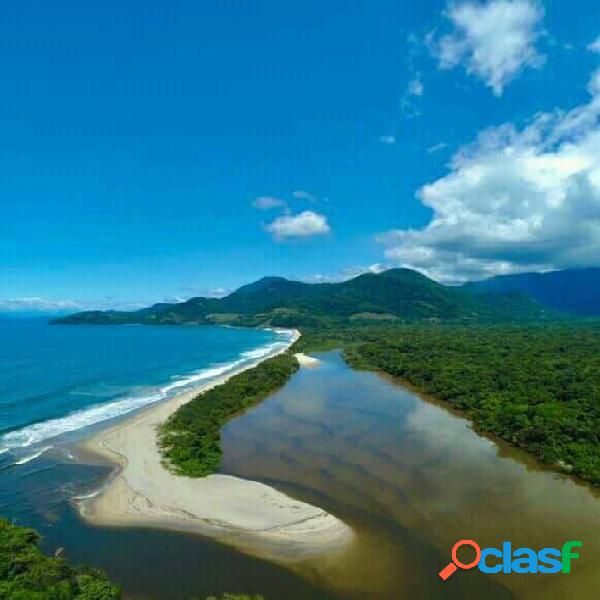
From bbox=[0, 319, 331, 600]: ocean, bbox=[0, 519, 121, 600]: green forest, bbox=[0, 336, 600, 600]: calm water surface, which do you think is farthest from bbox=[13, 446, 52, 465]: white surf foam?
bbox=[0, 519, 121, 600]: green forest

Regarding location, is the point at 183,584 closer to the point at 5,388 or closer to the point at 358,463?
the point at 358,463

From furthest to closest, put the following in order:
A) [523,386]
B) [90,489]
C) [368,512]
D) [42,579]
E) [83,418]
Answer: [523,386]
[83,418]
[90,489]
[368,512]
[42,579]

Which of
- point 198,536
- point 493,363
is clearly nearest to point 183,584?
point 198,536

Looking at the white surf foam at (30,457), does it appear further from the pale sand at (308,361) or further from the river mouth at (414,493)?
the pale sand at (308,361)

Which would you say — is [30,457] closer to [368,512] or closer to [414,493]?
[368,512]

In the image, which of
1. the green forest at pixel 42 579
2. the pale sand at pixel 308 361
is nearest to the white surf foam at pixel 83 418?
the green forest at pixel 42 579

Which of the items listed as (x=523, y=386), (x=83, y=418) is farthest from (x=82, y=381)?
(x=523, y=386)
